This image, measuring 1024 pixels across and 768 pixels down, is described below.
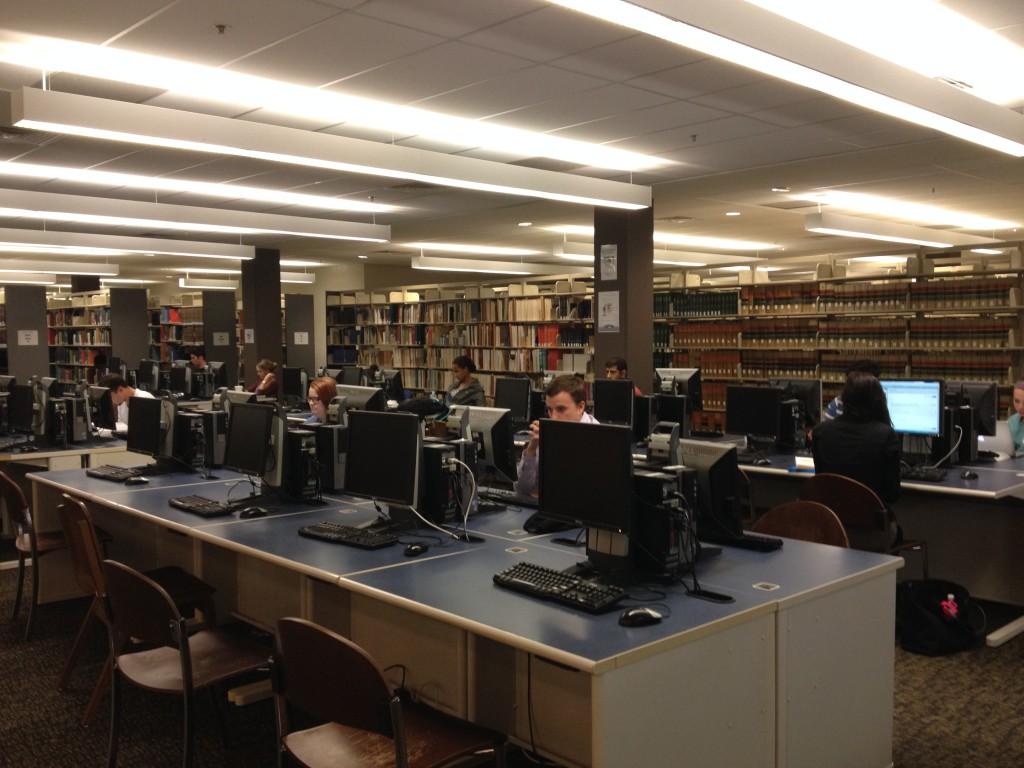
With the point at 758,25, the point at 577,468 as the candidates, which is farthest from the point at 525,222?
the point at 577,468

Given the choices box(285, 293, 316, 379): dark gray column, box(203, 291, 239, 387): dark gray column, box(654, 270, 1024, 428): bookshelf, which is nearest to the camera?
box(654, 270, 1024, 428): bookshelf

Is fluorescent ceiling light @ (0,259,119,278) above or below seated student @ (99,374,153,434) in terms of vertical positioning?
above

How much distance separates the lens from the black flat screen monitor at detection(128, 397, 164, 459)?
543cm

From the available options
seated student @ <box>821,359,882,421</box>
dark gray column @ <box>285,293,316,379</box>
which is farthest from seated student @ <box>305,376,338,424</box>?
dark gray column @ <box>285,293,316,379</box>

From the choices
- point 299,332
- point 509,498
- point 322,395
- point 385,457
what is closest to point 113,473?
point 322,395

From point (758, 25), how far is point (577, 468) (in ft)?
6.20

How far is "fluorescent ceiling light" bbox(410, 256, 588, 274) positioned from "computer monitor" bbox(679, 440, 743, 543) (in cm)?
1031

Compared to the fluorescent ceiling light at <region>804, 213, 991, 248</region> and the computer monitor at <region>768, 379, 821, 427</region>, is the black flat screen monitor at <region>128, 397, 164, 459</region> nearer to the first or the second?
the computer monitor at <region>768, 379, 821, 427</region>

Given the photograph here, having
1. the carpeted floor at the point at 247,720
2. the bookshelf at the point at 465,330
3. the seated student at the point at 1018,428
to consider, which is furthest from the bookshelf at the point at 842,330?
the carpeted floor at the point at 247,720

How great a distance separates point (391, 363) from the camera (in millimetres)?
13336

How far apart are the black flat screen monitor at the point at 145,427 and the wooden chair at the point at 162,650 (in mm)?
2225

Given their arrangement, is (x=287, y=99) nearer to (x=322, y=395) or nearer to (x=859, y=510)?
(x=322, y=395)

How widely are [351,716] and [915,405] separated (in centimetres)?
420

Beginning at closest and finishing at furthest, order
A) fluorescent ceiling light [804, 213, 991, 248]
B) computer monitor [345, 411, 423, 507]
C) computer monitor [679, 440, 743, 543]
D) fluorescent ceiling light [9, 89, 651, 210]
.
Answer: computer monitor [679, 440, 743, 543] → computer monitor [345, 411, 423, 507] → fluorescent ceiling light [9, 89, 651, 210] → fluorescent ceiling light [804, 213, 991, 248]
